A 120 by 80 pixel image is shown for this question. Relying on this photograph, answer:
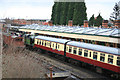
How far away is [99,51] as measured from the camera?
15094 mm

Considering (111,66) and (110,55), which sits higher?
(110,55)

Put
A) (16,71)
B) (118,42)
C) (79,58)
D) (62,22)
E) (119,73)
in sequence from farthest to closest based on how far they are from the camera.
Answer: (62,22)
(79,58)
(118,42)
(119,73)
(16,71)

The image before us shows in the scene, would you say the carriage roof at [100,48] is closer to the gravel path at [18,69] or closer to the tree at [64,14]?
the gravel path at [18,69]

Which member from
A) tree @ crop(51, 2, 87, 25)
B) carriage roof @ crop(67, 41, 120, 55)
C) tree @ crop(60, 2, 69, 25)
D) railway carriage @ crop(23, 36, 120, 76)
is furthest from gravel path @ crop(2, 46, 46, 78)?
tree @ crop(60, 2, 69, 25)

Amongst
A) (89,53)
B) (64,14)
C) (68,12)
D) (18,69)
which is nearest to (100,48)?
(89,53)

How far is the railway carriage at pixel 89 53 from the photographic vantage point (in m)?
13.7

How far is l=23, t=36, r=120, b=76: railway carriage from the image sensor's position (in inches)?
541

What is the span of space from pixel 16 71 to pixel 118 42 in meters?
10.7

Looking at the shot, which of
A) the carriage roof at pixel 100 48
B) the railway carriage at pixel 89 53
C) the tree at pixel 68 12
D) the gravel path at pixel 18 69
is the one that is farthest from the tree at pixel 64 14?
the gravel path at pixel 18 69

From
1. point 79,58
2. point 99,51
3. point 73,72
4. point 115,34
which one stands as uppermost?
point 115,34

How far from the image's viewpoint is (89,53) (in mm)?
16266

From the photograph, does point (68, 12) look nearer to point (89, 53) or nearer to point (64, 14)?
point (64, 14)

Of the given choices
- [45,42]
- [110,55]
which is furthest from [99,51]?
[45,42]

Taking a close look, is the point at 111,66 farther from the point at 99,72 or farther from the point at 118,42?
the point at 118,42
